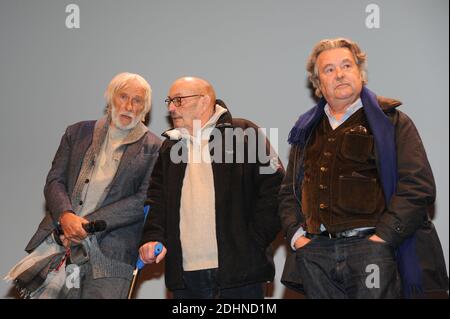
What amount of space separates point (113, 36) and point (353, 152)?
2609 mm

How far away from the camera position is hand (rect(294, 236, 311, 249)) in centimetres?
338

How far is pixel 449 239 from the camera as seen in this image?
461cm

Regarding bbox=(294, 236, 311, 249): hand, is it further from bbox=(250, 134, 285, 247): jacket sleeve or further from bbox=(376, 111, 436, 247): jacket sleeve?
bbox=(376, 111, 436, 247): jacket sleeve

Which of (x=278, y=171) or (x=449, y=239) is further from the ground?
(x=278, y=171)

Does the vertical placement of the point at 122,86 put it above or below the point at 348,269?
above

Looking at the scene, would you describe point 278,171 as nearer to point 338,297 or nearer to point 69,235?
point 338,297

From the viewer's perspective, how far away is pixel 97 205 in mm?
3947

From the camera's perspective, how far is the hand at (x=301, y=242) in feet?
11.1

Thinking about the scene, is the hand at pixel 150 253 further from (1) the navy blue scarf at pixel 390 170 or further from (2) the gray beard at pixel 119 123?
(1) the navy blue scarf at pixel 390 170

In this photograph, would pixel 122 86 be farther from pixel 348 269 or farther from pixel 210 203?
pixel 348 269

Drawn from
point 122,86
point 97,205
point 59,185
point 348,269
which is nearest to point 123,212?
point 97,205

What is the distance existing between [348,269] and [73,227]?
1.68 m

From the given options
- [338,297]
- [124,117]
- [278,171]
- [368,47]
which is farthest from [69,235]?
[368,47]

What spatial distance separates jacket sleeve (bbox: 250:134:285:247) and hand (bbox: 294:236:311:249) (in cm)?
27
